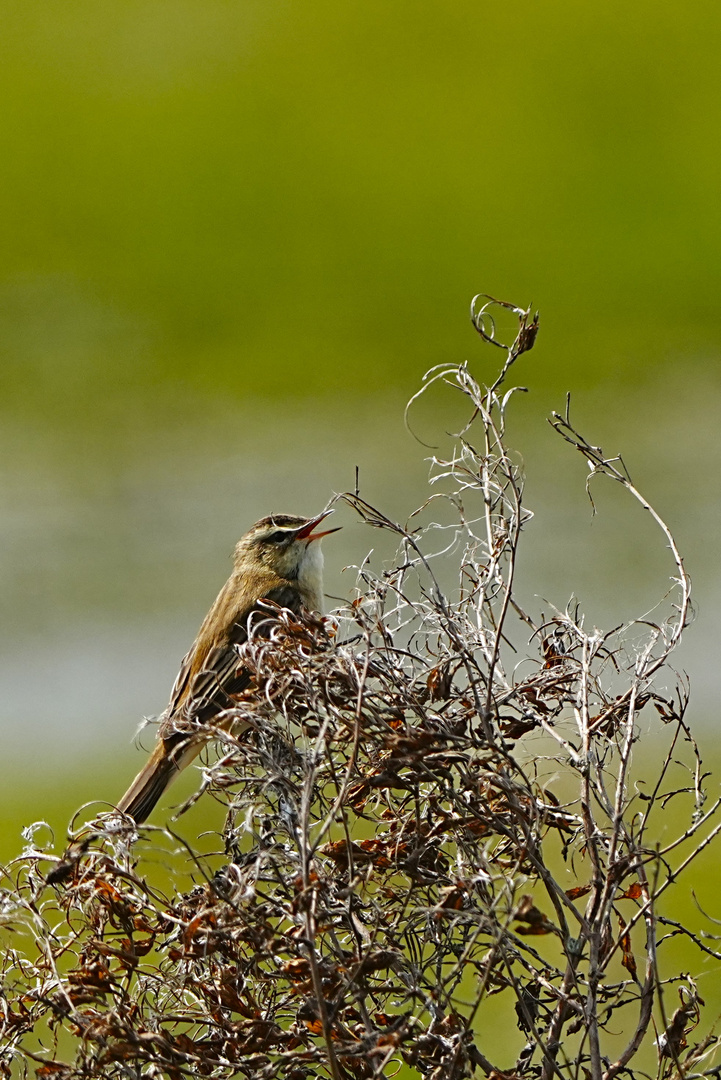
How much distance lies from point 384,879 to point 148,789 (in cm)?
209

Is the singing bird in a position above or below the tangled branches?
above

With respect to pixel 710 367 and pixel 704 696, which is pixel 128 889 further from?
pixel 710 367

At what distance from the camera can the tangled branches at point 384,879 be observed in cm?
283

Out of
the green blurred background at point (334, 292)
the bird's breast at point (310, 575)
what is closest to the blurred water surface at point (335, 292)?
the green blurred background at point (334, 292)

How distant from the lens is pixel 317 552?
6375 millimetres

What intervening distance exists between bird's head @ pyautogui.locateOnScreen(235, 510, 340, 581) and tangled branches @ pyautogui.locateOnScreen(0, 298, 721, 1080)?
2.81 meters

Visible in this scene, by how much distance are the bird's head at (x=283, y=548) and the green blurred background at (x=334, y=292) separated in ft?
16.8

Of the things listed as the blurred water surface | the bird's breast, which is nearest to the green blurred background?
the blurred water surface

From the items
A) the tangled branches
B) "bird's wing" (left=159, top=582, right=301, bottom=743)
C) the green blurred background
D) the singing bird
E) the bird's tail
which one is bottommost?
the tangled branches

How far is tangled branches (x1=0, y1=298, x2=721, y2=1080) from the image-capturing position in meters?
2.83

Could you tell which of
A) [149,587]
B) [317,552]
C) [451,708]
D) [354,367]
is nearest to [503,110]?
[354,367]

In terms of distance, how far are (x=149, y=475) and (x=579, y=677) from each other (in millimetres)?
12797

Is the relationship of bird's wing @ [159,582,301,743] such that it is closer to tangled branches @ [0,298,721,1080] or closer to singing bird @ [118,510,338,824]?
singing bird @ [118,510,338,824]

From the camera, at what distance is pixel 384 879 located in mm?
3148
